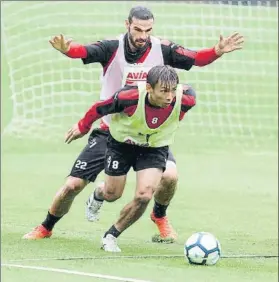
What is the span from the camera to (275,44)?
22.9 meters

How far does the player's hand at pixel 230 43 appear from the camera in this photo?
921cm

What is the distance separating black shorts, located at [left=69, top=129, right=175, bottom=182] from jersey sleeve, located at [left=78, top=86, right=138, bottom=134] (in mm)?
627

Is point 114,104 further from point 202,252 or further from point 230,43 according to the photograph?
point 202,252

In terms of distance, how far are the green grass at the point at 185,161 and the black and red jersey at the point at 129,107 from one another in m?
1.03

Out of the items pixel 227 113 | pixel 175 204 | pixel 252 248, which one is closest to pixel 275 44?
pixel 227 113

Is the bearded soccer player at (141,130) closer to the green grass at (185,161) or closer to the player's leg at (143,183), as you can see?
the player's leg at (143,183)

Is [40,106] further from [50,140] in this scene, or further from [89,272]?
[89,272]

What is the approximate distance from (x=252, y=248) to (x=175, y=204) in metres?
2.78

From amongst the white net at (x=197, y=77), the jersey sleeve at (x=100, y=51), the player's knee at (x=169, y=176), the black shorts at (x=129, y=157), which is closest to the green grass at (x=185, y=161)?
the white net at (x=197, y=77)

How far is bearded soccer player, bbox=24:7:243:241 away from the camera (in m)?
9.12

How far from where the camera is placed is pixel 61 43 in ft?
29.6

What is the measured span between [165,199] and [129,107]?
1.33 metres

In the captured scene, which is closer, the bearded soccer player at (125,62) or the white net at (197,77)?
the bearded soccer player at (125,62)

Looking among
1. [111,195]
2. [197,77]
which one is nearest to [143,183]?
[111,195]
